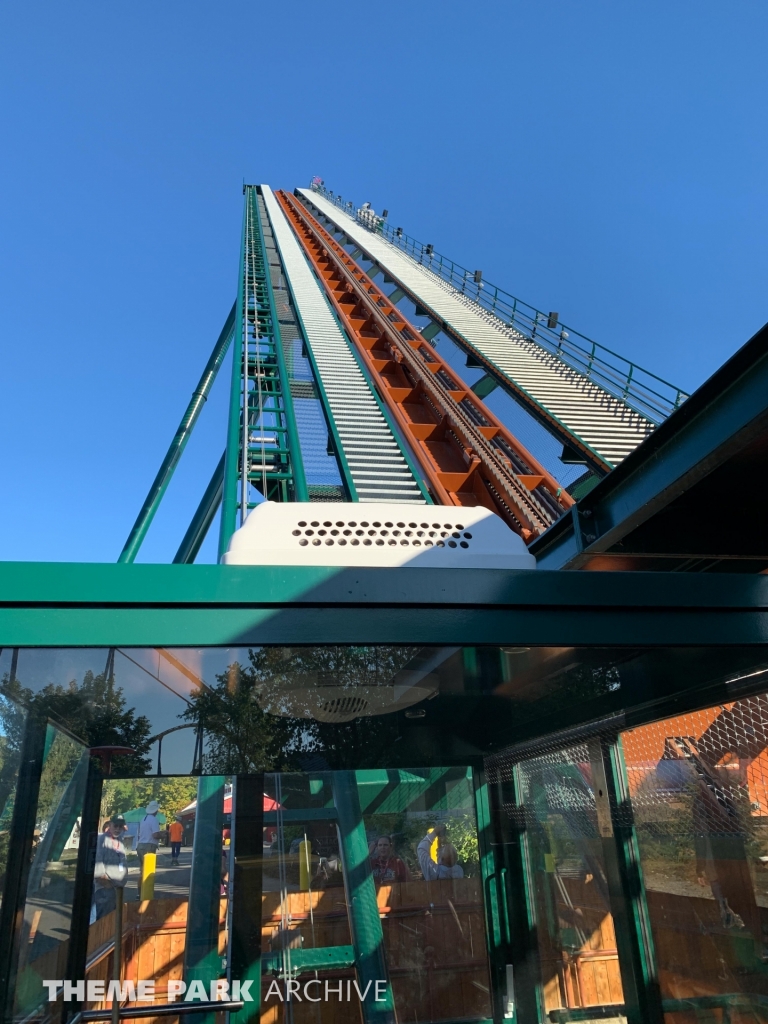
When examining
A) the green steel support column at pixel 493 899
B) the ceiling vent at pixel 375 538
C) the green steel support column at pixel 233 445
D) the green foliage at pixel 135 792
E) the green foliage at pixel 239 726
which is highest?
the green steel support column at pixel 233 445

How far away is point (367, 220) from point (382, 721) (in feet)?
88.8

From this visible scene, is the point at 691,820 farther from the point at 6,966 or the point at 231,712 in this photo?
the point at 6,966

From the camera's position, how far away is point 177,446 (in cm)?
1069

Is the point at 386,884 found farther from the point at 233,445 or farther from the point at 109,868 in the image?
the point at 233,445

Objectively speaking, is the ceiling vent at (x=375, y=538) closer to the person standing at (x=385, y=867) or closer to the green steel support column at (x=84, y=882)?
the green steel support column at (x=84, y=882)

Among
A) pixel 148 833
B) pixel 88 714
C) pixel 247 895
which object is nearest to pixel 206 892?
pixel 247 895

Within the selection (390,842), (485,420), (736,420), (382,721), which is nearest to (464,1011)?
(390,842)

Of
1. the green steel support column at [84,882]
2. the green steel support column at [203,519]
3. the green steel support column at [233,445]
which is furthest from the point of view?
the green steel support column at [203,519]

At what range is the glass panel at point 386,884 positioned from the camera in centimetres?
185

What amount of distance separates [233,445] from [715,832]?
6468mm

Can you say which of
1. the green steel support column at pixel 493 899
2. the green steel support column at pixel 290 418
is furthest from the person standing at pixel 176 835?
the green steel support column at pixel 290 418

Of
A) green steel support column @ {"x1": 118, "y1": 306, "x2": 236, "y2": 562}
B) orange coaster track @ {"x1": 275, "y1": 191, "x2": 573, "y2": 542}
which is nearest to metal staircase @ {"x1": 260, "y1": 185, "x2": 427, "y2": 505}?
orange coaster track @ {"x1": 275, "y1": 191, "x2": 573, "y2": 542}

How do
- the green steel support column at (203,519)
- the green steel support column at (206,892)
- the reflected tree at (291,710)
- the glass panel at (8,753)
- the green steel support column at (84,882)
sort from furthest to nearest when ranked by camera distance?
the green steel support column at (203,519)
the green steel support column at (206,892)
the green steel support column at (84,882)
the reflected tree at (291,710)
the glass panel at (8,753)

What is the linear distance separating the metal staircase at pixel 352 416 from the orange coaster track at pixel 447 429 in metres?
0.27
